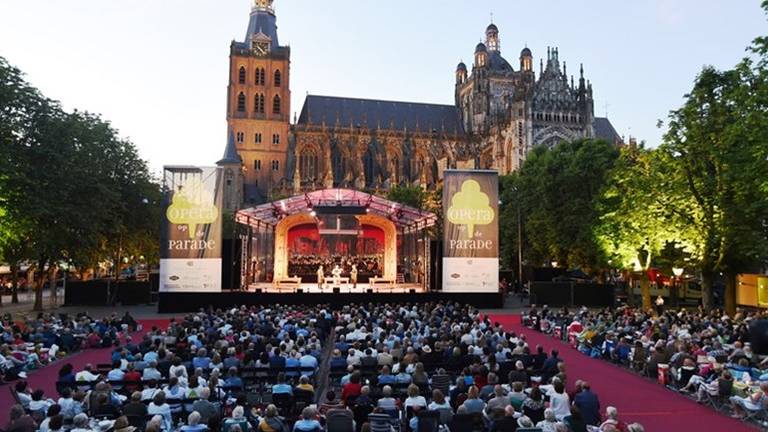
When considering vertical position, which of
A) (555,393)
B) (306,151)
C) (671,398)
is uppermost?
→ (306,151)

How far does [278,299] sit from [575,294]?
17.5 meters

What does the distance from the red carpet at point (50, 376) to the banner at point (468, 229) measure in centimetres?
1455

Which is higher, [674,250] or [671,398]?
[674,250]

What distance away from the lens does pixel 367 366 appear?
12.4 metres

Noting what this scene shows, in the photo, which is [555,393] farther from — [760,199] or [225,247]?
[225,247]

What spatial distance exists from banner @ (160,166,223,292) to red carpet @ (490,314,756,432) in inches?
693

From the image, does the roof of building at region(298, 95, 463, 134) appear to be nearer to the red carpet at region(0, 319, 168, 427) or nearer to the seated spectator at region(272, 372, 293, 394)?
the red carpet at region(0, 319, 168, 427)

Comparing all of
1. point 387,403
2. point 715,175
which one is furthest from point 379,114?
point 387,403

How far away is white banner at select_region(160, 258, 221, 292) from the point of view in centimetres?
2756

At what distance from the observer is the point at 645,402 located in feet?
40.9

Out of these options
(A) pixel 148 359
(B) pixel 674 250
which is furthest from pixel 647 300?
(A) pixel 148 359

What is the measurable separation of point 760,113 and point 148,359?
19096mm

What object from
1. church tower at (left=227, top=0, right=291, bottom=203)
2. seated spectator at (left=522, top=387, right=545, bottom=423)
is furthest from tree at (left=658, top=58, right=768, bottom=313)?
church tower at (left=227, top=0, right=291, bottom=203)

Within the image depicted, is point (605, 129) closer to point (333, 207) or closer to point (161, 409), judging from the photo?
point (333, 207)
